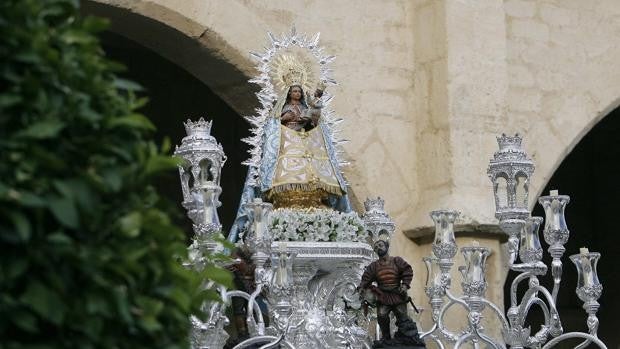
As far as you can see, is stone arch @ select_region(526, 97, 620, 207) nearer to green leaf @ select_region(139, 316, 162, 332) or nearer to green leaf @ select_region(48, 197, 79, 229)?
green leaf @ select_region(139, 316, 162, 332)

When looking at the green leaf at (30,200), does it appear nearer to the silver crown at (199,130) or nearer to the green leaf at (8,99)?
the green leaf at (8,99)

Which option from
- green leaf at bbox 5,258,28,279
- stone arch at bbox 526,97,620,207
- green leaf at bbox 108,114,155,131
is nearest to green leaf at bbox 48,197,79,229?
green leaf at bbox 5,258,28,279

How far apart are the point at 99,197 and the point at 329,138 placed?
4535 mm

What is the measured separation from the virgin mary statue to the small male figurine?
0.58 metres

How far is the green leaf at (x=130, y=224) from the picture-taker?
3191 millimetres

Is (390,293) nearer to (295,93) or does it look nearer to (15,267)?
(295,93)

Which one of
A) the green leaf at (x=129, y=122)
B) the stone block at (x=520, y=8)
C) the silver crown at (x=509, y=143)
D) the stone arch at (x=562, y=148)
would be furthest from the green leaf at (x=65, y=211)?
the stone block at (x=520, y=8)

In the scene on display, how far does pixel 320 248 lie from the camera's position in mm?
7117

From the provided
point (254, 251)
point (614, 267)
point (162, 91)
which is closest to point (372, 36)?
point (162, 91)

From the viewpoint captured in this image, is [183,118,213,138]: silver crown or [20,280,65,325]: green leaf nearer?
[20,280,65,325]: green leaf

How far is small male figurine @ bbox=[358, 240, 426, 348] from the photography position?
690cm

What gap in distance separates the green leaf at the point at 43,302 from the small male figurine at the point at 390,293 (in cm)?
391

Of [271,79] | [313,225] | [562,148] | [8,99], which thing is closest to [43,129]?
[8,99]

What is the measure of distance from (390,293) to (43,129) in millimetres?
3919
